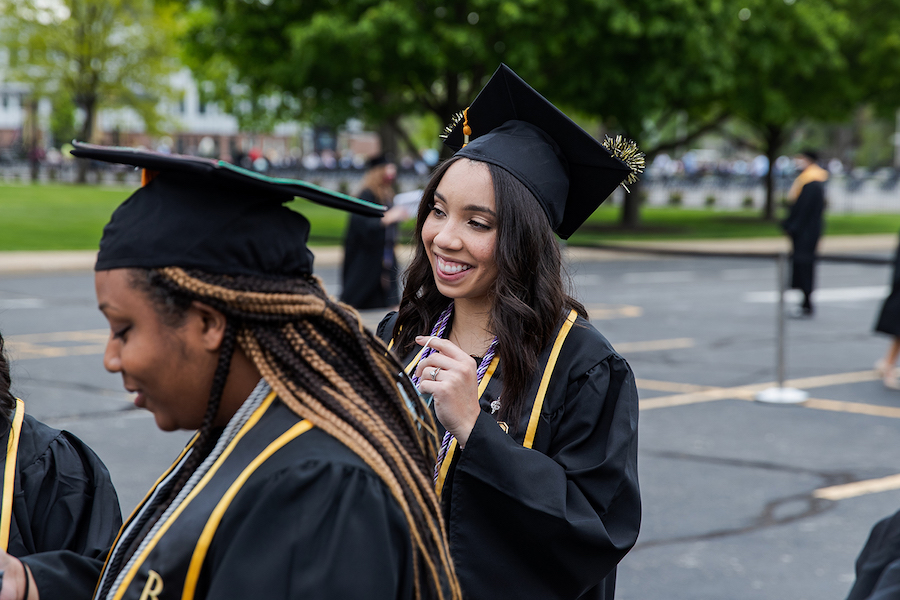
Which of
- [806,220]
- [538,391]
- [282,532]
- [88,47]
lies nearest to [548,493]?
[538,391]

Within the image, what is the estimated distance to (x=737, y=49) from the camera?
23734mm

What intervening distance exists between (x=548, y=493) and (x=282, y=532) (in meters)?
0.96

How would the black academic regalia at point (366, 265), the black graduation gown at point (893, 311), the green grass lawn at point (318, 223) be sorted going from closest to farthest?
the black graduation gown at point (893, 311), the black academic regalia at point (366, 265), the green grass lawn at point (318, 223)

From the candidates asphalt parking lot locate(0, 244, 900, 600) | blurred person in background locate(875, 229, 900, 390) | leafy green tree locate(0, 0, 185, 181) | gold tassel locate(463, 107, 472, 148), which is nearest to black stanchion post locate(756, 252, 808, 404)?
asphalt parking lot locate(0, 244, 900, 600)

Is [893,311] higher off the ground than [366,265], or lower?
lower

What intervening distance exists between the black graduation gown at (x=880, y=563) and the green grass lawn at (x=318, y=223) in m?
15.2

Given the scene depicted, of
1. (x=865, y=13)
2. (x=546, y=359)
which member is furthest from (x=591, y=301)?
(x=865, y=13)

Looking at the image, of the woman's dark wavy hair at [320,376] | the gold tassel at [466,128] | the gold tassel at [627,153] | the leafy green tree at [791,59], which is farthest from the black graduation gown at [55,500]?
the leafy green tree at [791,59]

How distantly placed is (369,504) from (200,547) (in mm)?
238

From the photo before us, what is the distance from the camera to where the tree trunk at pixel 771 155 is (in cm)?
3281

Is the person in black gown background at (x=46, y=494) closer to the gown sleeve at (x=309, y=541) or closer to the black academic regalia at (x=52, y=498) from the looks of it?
the black academic regalia at (x=52, y=498)

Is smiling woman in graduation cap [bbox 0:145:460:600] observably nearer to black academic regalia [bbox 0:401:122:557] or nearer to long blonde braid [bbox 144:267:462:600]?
long blonde braid [bbox 144:267:462:600]

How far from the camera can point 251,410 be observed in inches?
58.2

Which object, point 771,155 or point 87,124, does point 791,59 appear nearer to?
point 771,155
